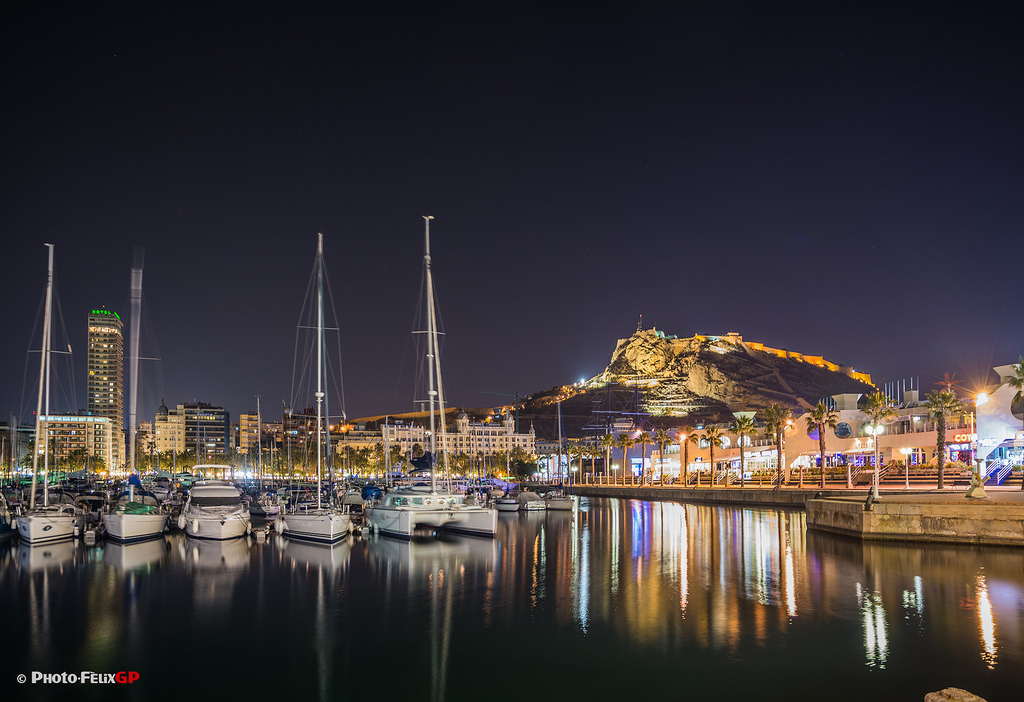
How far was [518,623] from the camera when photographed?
24156 millimetres

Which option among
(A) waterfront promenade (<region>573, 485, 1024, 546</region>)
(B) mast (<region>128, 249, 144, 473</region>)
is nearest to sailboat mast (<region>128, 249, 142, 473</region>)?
(B) mast (<region>128, 249, 144, 473</region>)

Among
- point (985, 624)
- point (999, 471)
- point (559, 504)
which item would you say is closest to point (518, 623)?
point (985, 624)

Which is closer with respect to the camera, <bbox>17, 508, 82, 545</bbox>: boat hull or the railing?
<bbox>17, 508, 82, 545</bbox>: boat hull

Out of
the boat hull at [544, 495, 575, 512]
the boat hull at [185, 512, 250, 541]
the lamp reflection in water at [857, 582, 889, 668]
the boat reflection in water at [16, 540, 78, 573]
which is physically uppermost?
the boat hull at [185, 512, 250, 541]

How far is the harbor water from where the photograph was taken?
59.2ft

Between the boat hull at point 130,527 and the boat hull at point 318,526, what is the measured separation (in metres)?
7.51

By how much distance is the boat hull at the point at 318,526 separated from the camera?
4350 centimetres

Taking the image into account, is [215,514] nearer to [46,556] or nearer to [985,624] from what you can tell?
[46,556]

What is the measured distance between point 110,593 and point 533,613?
53.3ft

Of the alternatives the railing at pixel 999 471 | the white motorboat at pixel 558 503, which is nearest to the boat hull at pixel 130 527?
the white motorboat at pixel 558 503

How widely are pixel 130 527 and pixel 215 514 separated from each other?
4.77 metres

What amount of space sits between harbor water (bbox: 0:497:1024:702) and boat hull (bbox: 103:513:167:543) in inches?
129

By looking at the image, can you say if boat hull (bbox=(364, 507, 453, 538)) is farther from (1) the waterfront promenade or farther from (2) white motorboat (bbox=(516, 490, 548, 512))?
(2) white motorboat (bbox=(516, 490, 548, 512))

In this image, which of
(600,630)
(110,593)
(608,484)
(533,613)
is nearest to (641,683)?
(600,630)
